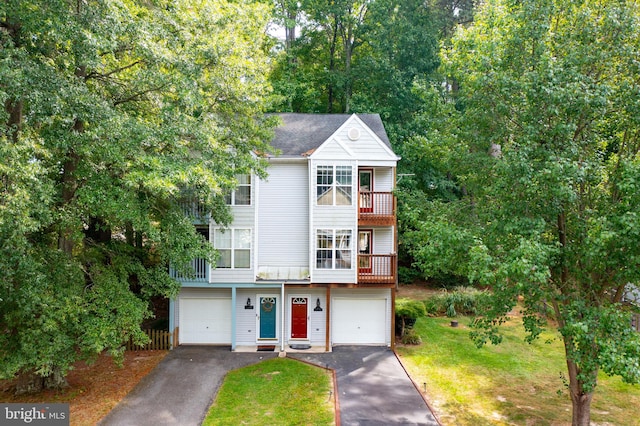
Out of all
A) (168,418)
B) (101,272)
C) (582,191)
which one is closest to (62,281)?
(101,272)

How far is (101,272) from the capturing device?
1109cm

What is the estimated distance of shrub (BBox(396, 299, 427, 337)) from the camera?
15.2 metres

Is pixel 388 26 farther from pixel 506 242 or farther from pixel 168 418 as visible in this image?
pixel 168 418

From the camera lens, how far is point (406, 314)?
15.2 metres

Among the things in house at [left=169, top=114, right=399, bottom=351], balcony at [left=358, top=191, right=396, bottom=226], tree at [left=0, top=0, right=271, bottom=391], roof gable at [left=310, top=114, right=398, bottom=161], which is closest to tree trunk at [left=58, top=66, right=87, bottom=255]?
tree at [left=0, top=0, right=271, bottom=391]

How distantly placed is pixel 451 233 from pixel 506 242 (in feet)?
4.00

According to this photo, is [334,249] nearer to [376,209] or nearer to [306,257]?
[306,257]

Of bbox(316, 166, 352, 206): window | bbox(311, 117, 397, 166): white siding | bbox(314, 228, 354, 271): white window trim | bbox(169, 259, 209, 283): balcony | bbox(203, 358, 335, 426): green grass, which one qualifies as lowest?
bbox(203, 358, 335, 426): green grass

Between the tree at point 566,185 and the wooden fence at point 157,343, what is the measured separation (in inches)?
415

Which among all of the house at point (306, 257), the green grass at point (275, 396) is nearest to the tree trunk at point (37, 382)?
the house at point (306, 257)

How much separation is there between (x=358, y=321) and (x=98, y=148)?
425 inches

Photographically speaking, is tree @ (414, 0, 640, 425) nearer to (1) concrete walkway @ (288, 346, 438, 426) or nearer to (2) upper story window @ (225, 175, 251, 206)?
(1) concrete walkway @ (288, 346, 438, 426)

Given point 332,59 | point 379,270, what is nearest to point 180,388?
point 379,270

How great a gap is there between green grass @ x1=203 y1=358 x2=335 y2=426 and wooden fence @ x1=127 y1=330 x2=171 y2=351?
3601 mm
